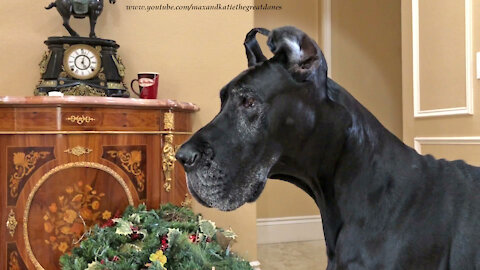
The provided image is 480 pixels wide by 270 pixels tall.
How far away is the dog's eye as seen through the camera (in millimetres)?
855

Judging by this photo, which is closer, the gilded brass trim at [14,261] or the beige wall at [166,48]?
the gilded brass trim at [14,261]

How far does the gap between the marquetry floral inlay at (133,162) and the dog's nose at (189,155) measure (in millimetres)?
1388

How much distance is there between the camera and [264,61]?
0.88 metres

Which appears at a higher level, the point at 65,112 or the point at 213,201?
the point at 65,112

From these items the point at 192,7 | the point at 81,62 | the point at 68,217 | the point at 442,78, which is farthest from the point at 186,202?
the point at 442,78

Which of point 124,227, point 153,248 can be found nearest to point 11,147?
point 124,227

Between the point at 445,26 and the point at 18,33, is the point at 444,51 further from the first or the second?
the point at 18,33

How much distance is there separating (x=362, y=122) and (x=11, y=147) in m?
1.74

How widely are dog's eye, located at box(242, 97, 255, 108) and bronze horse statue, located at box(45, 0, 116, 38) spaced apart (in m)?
1.77

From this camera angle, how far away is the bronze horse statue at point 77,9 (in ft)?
7.67

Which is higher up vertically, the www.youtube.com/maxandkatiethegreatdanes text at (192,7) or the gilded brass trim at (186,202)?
the www.youtube.com/maxandkatiethegreatdanes text at (192,7)

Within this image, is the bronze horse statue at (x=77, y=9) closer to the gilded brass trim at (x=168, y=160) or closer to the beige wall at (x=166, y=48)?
the beige wall at (x=166, y=48)

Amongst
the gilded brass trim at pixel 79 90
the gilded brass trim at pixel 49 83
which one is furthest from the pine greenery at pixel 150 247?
the gilded brass trim at pixel 49 83

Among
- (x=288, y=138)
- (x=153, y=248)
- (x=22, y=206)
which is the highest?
(x=288, y=138)
